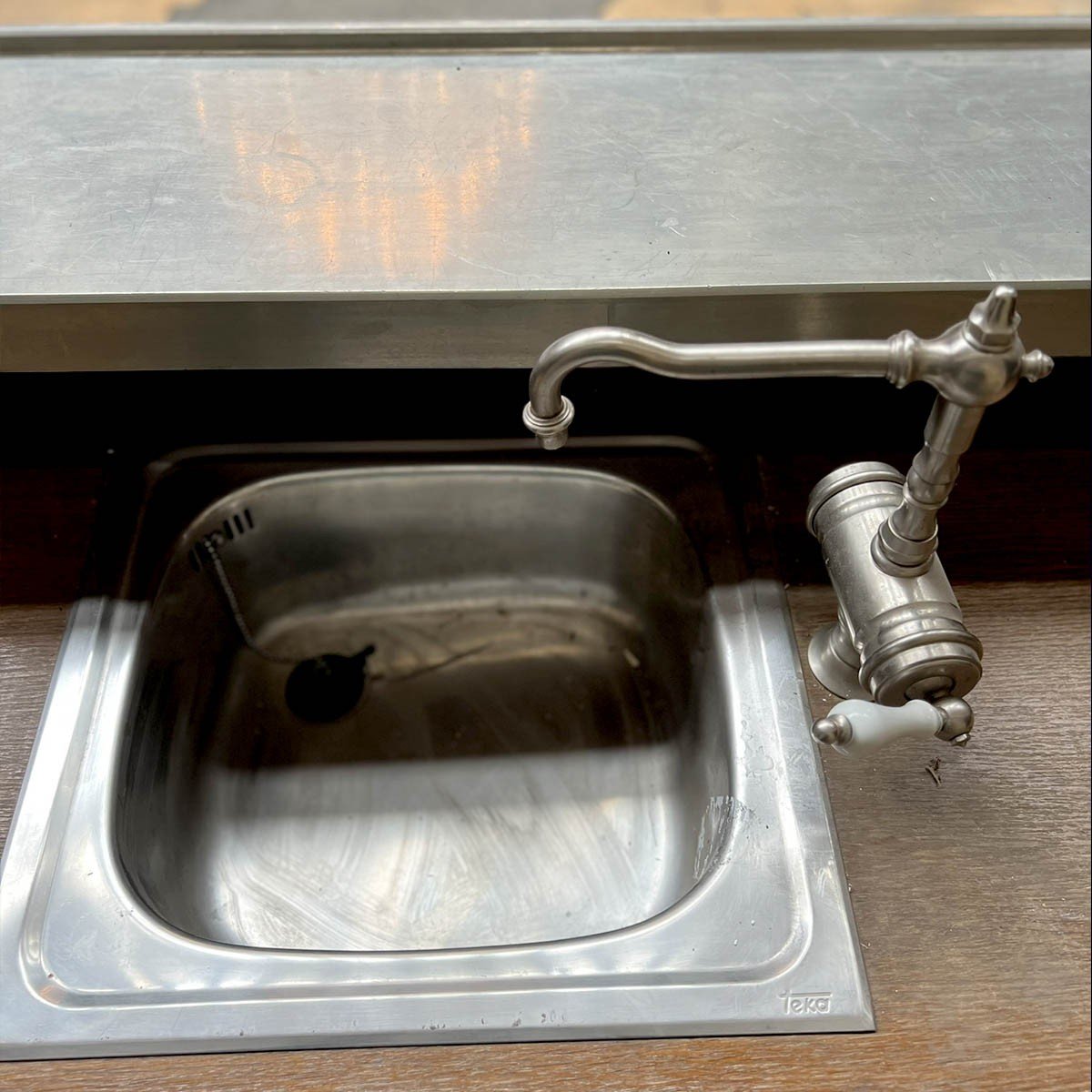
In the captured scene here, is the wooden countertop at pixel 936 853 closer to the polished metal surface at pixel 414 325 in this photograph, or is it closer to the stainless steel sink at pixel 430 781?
the stainless steel sink at pixel 430 781

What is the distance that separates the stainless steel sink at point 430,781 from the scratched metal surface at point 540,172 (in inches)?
8.7

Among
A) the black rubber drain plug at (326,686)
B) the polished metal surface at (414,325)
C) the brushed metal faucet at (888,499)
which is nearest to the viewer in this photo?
the brushed metal faucet at (888,499)

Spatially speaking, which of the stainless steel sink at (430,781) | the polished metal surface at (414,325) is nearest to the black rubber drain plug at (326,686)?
the stainless steel sink at (430,781)

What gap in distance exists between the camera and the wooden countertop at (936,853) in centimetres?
61

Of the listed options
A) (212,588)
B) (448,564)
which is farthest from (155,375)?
(448,564)

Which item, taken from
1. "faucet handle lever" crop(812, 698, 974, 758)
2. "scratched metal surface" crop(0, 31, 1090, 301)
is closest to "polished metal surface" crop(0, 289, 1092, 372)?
"scratched metal surface" crop(0, 31, 1090, 301)

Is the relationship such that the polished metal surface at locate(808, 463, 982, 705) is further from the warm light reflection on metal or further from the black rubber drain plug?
the black rubber drain plug

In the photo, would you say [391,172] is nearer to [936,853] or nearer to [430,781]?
[430,781]

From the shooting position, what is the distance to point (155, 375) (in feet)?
3.12

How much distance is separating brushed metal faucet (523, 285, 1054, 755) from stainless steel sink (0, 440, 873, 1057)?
0.12 meters

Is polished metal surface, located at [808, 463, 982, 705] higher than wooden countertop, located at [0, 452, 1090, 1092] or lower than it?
higher

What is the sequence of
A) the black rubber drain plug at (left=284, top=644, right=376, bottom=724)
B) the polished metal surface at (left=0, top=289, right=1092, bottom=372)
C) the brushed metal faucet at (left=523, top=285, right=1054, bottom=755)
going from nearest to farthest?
the brushed metal faucet at (left=523, top=285, right=1054, bottom=755)
the polished metal surface at (left=0, top=289, right=1092, bottom=372)
the black rubber drain plug at (left=284, top=644, right=376, bottom=724)

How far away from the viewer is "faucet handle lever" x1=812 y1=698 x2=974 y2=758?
60 centimetres

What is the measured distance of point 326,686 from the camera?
1.03 meters
